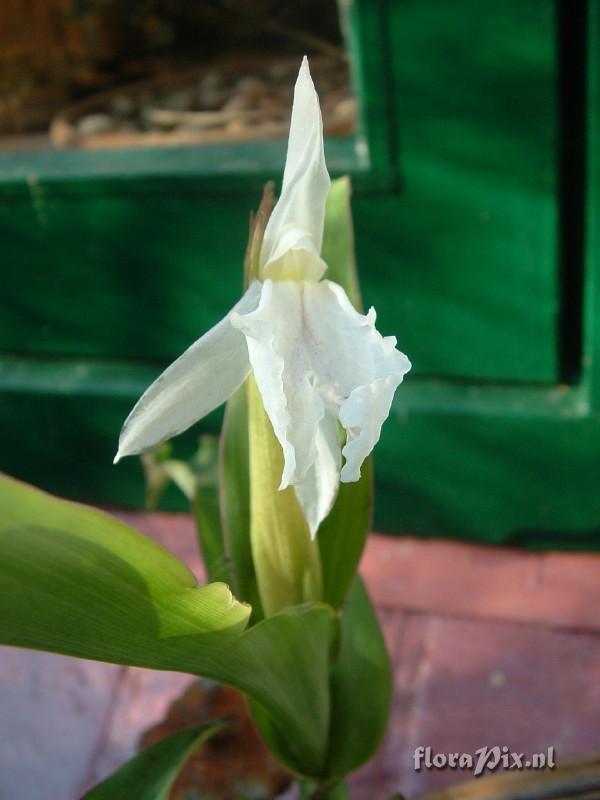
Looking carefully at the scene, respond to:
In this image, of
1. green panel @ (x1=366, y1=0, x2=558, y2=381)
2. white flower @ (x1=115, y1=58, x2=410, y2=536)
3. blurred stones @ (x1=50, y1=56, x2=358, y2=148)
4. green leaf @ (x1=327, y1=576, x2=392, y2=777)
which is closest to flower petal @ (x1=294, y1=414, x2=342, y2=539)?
white flower @ (x1=115, y1=58, x2=410, y2=536)

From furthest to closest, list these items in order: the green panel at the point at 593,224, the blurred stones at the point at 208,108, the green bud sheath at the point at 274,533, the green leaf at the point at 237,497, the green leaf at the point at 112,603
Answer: the blurred stones at the point at 208,108 → the green panel at the point at 593,224 → the green leaf at the point at 237,497 → the green bud sheath at the point at 274,533 → the green leaf at the point at 112,603

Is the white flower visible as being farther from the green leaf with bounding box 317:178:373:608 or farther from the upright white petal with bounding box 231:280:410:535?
the green leaf with bounding box 317:178:373:608

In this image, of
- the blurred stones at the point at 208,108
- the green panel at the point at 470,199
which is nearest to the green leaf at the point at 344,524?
the green panel at the point at 470,199

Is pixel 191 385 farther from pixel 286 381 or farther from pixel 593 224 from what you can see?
pixel 593 224

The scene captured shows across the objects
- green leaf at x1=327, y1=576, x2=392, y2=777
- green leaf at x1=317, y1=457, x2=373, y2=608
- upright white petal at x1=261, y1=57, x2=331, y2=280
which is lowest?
green leaf at x1=327, y1=576, x2=392, y2=777

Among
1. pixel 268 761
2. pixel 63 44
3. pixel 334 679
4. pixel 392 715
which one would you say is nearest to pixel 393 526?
pixel 392 715

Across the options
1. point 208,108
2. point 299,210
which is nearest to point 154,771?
point 299,210

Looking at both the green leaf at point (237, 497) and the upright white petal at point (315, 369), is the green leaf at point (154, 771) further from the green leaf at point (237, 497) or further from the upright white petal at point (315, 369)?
the upright white petal at point (315, 369)
